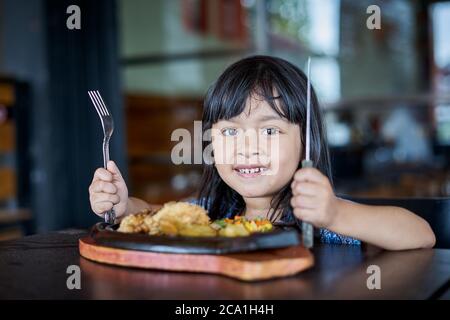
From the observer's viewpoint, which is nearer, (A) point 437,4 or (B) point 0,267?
(B) point 0,267

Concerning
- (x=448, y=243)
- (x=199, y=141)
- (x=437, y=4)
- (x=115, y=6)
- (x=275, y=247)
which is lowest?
(x=448, y=243)

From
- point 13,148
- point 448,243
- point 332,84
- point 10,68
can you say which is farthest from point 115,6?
point 332,84

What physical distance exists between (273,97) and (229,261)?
0.53 m

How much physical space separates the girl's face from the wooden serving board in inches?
14.6

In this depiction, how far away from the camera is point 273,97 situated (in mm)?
1189

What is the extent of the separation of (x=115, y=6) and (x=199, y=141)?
6.32 feet

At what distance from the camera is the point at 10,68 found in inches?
135

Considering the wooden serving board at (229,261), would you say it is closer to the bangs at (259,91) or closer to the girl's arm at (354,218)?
the girl's arm at (354,218)

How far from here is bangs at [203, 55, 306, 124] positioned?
1192mm

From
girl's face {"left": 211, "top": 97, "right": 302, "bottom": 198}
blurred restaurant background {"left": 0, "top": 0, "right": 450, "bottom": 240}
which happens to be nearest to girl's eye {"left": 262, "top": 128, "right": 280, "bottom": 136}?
girl's face {"left": 211, "top": 97, "right": 302, "bottom": 198}

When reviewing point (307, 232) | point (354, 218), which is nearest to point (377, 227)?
point (354, 218)

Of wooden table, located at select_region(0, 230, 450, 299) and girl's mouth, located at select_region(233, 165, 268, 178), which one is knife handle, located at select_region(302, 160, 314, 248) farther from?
girl's mouth, located at select_region(233, 165, 268, 178)

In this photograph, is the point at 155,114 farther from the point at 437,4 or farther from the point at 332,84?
the point at 437,4

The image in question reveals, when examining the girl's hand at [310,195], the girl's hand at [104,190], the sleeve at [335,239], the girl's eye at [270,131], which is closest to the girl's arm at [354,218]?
the girl's hand at [310,195]
